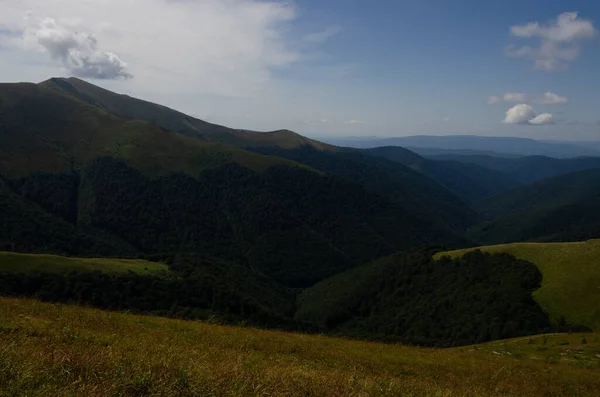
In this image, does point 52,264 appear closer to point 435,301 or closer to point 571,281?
point 435,301

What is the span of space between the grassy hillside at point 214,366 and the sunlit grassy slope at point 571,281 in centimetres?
4201

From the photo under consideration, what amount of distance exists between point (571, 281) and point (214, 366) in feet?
247

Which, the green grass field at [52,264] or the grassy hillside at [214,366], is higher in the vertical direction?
the grassy hillside at [214,366]

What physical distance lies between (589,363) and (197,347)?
86.7 feet

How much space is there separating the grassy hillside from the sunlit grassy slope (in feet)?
138

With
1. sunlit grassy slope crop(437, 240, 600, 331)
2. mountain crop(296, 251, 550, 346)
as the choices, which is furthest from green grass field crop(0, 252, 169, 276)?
sunlit grassy slope crop(437, 240, 600, 331)

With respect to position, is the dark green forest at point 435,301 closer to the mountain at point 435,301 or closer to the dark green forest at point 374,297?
the mountain at point 435,301

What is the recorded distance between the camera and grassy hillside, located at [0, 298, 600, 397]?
752 centimetres

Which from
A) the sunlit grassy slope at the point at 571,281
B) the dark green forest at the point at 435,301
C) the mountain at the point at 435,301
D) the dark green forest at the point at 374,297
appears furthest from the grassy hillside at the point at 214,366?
the sunlit grassy slope at the point at 571,281

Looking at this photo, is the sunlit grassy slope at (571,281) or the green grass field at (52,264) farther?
the green grass field at (52,264)

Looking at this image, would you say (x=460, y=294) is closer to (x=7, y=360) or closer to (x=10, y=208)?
(x=7, y=360)

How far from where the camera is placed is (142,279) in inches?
3391

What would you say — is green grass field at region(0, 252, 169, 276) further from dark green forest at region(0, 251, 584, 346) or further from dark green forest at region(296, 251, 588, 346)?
dark green forest at region(296, 251, 588, 346)

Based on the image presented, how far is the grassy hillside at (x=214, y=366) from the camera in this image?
24.7 ft
